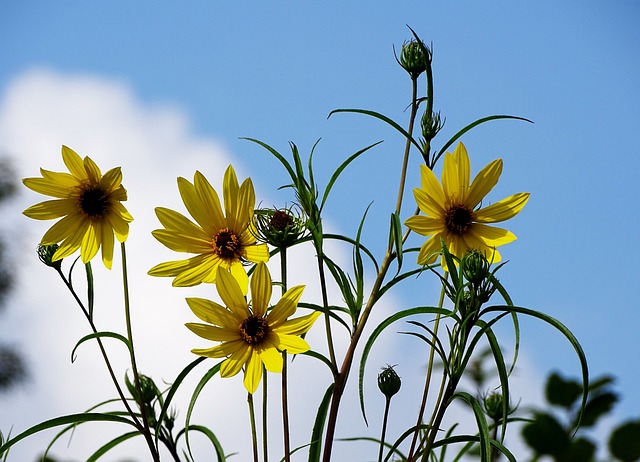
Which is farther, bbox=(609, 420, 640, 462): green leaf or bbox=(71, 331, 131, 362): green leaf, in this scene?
bbox=(609, 420, 640, 462): green leaf

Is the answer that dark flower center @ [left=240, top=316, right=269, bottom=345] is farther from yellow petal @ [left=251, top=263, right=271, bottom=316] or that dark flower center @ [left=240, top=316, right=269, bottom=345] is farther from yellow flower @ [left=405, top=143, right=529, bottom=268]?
yellow flower @ [left=405, top=143, right=529, bottom=268]

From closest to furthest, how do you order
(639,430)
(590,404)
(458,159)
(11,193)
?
(458,159) < (639,430) < (590,404) < (11,193)

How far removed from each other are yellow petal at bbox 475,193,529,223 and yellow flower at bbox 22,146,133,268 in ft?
1.46

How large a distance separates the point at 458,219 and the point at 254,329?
0.30 metres

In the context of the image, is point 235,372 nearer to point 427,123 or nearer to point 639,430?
point 427,123

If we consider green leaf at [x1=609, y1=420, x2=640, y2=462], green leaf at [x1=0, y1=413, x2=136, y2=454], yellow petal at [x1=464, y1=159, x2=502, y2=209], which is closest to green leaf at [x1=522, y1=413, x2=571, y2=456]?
green leaf at [x1=609, y1=420, x2=640, y2=462]

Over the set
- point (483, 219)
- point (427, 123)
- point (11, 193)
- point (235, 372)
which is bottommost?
point (235, 372)

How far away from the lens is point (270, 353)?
0.95m

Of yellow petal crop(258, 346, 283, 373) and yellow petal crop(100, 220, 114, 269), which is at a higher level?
yellow petal crop(100, 220, 114, 269)

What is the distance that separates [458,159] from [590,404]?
0.87 meters

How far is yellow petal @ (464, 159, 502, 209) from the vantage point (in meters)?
1.07

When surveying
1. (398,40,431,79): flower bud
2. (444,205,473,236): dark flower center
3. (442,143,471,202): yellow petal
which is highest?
(398,40,431,79): flower bud

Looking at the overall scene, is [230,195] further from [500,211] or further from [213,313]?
[500,211]

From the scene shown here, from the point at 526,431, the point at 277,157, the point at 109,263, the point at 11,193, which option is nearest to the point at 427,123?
the point at 277,157
